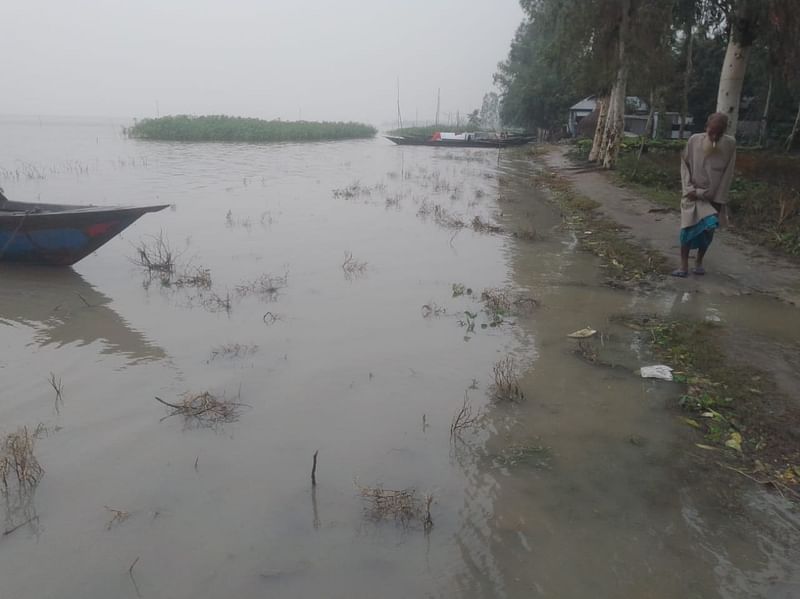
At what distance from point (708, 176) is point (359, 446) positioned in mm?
4945

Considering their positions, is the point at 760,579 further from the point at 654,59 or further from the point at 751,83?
the point at 751,83

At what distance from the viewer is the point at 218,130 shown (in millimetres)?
44750

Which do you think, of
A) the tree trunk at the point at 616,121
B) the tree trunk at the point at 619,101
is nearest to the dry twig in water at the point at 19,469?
the tree trunk at the point at 619,101

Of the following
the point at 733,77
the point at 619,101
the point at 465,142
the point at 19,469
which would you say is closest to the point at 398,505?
the point at 19,469

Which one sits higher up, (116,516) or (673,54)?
(673,54)

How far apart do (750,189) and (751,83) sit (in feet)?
72.3

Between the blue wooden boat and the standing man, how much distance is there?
20.8 ft

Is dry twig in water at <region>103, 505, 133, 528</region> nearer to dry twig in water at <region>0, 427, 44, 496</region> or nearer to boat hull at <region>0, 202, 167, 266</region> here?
dry twig in water at <region>0, 427, 44, 496</region>

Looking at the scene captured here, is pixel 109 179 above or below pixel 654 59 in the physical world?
below

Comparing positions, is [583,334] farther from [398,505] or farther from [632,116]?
[632,116]

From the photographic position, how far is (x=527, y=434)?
11.9 ft

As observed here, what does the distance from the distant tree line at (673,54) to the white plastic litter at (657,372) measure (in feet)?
30.5

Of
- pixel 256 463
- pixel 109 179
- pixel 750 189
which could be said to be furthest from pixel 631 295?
pixel 109 179

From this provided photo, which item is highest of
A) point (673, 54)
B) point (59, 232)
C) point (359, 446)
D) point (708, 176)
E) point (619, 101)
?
point (673, 54)
